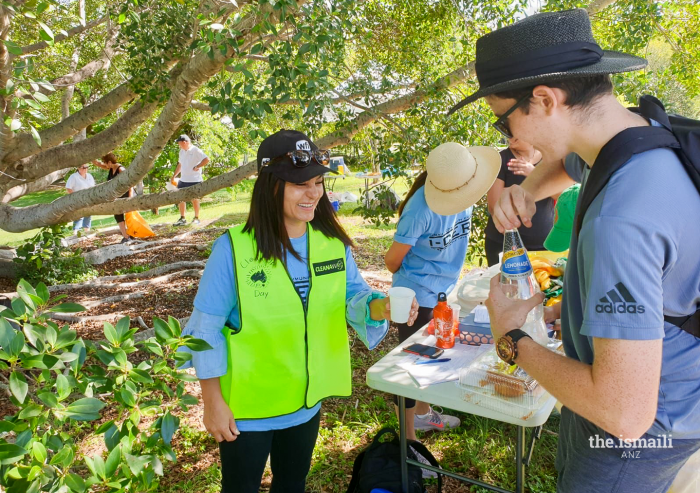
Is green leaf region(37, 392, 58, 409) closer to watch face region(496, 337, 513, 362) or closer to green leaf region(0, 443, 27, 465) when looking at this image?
green leaf region(0, 443, 27, 465)

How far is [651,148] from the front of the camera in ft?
3.77

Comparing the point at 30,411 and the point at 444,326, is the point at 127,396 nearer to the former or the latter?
the point at 30,411

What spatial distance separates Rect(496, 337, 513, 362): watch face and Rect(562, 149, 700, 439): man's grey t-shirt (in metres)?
0.26

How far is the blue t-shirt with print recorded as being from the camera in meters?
3.05

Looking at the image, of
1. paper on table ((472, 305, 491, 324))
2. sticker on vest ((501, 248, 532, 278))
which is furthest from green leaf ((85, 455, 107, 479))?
paper on table ((472, 305, 491, 324))

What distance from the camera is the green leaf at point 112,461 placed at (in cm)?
125

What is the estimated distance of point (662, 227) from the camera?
1060mm

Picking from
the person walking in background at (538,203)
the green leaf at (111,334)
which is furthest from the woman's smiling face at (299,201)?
the person walking in background at (538,203)

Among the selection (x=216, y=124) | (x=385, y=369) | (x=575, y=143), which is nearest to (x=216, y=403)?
(x=385, y=369)

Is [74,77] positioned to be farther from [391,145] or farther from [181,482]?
[181,482]

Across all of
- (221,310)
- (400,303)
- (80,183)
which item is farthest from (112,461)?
(80,183)

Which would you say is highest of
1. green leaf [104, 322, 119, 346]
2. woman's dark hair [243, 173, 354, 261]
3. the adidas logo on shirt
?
woman's dark hair [243, 173, 354, 261]

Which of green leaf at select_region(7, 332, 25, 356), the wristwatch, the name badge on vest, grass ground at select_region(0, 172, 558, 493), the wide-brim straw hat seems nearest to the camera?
green leaf at select_region(7, 332, 25, 356)

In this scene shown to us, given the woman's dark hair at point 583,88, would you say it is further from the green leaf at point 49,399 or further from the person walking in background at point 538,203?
the person walking in background at point 538,203
